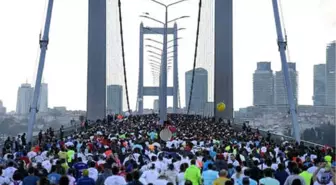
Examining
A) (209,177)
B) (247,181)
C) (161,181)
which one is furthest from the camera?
(209,177)

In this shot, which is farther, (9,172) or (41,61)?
(41,61)

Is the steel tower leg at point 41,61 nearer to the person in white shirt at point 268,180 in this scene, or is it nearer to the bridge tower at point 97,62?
the bridge tower at point 97,62

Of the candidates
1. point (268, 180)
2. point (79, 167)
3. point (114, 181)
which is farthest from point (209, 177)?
point (79, 167)

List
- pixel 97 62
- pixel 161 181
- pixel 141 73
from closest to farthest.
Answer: pixel 161 181 → pixel 97 62 → pixel 141 73

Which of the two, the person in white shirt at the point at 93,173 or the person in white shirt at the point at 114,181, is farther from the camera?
the person in white shirt at the point at 93,173

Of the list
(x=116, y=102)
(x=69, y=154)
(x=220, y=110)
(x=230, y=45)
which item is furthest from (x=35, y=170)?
(x=116, y=102)

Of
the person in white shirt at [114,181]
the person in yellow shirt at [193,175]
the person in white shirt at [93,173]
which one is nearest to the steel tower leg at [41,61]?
the person in white shirt at [93,173]

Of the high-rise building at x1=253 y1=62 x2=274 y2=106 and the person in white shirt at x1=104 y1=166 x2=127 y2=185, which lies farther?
the high-rise building at x1=253 y1=62 x2=274 y2=106

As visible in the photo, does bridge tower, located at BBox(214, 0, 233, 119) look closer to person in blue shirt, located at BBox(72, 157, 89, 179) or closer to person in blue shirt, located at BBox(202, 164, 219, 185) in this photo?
person in blue shirt, located at BBox(72, 157, 89, 179)

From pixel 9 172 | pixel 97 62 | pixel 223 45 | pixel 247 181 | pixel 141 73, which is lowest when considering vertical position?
pixel 9 172

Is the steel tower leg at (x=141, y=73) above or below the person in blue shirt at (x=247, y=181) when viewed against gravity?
above

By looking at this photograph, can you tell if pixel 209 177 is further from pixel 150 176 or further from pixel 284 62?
pixel 284 62

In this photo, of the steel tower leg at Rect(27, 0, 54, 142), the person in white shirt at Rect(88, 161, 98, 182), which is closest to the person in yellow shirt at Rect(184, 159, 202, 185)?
the person in white shirt at Rect(88, 161, 98, 182)

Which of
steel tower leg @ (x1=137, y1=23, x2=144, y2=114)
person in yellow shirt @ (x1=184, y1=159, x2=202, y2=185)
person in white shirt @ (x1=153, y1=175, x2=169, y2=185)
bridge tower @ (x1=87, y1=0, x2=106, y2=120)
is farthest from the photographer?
steel tower leg @ (x1=137, y1=23, x2=144, y2=114)
